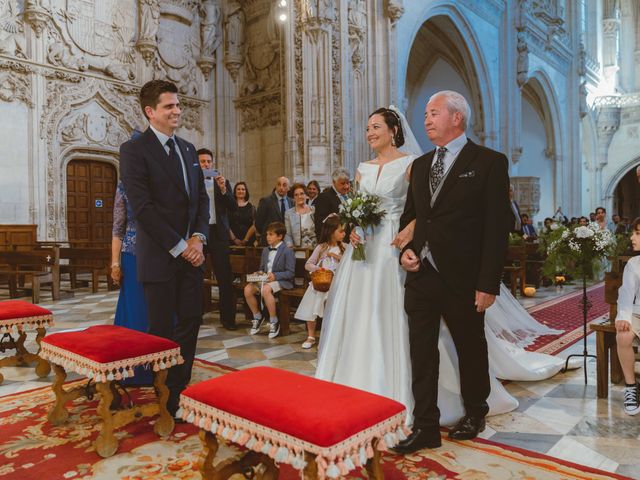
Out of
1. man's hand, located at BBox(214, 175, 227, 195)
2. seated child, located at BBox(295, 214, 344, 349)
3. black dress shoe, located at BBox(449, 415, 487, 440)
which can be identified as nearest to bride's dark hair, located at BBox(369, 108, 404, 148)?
black dress shoe, located at BBox(449, 415, 487, 440)

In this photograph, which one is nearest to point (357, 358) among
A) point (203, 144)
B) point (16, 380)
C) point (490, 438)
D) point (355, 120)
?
point (490, 438)

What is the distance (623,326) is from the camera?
3299 millimetres

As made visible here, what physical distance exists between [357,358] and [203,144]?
12383 millimetres

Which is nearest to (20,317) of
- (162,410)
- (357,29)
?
→ (162,410)

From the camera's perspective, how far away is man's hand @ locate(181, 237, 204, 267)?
123 inches

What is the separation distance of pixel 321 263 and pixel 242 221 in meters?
2.72

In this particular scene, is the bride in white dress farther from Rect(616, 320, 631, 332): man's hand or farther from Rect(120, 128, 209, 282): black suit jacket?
Rect(120, 128, 209, 282): black suit jacket

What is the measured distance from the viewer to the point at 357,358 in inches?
128

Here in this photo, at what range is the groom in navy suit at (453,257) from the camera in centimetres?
270

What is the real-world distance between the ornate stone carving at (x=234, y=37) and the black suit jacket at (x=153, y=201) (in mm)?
12274

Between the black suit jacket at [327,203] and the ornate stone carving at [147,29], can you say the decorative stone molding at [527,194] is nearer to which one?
the ornate stone carving at [147,29]

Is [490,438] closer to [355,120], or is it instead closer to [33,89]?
[355,120]

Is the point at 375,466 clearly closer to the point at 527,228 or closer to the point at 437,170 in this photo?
the point at 437,170

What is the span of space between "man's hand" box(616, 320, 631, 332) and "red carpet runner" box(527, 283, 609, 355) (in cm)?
159
